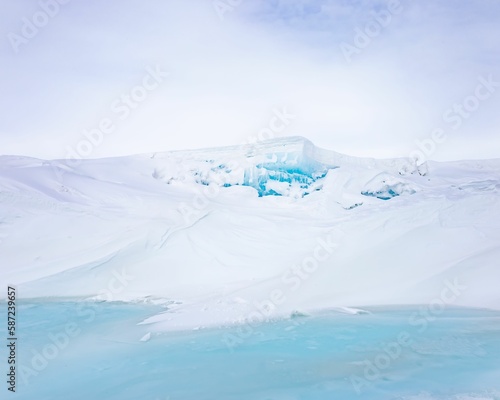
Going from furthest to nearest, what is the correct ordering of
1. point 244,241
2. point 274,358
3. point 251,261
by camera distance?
point 244,241, point 251,261, point 274,358

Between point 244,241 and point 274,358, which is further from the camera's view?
point 244,241

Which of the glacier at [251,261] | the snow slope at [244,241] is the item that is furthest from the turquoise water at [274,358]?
the snow slope at [244,241]

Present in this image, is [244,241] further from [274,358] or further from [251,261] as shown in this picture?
[274,358]

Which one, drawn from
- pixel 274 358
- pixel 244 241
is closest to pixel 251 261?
pixel 244 241

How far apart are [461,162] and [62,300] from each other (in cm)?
1623

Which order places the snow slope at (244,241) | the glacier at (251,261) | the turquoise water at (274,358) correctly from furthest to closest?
the snow slope at (244,241), the glacier at (251,261), the turquoise water at (274,358)

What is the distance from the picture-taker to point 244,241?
9.78m

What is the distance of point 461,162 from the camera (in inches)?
700

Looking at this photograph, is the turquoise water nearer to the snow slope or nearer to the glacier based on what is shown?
the glacier

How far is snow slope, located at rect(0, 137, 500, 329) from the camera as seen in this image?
696 cm

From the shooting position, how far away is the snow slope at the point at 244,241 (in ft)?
22.9

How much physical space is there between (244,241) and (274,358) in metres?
5.19

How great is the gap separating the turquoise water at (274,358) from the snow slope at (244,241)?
63 cm

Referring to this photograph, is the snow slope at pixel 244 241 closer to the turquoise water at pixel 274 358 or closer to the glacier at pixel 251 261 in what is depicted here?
the glacier at pixel 251 261
